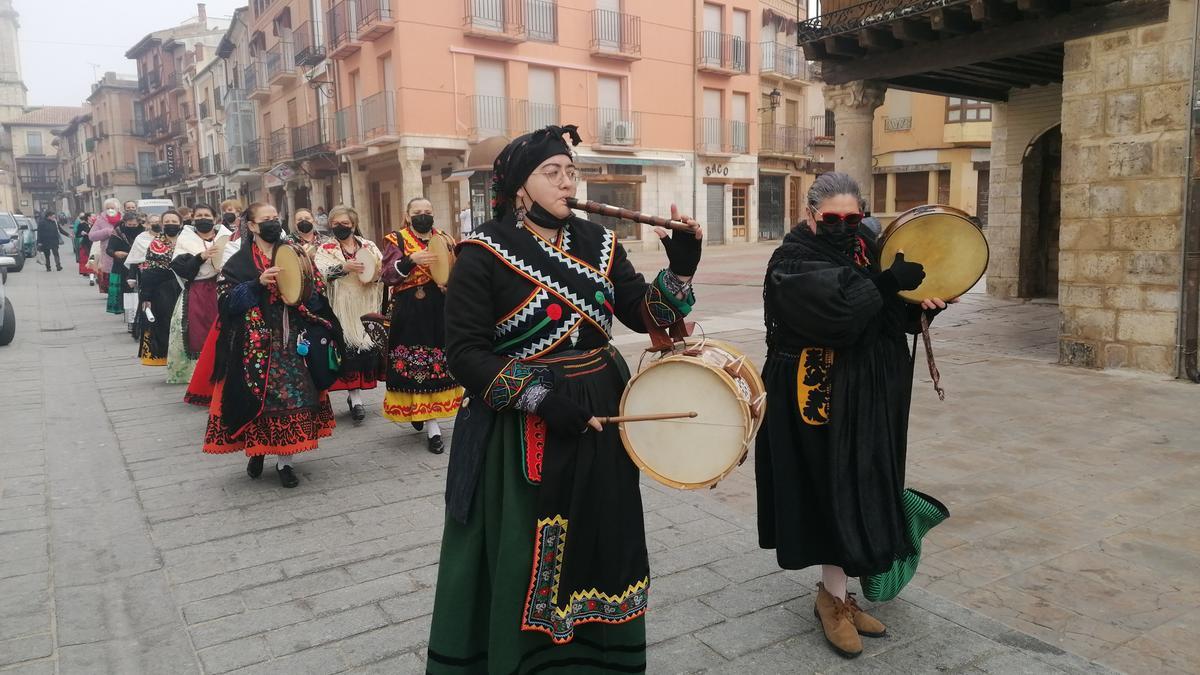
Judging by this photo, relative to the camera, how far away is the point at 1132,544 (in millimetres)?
3928

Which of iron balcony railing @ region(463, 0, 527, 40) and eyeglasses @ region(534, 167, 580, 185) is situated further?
iron balcony railing @ region(463, 0, 527, 40)

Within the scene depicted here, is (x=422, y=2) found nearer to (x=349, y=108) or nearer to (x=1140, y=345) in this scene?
(x=349, y=108)

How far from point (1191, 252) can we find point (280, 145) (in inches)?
1303

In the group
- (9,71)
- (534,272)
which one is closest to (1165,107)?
(534,272)

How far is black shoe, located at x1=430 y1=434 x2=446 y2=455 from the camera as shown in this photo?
5.95 meters

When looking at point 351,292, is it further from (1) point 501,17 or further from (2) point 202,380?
(1) point 501,17

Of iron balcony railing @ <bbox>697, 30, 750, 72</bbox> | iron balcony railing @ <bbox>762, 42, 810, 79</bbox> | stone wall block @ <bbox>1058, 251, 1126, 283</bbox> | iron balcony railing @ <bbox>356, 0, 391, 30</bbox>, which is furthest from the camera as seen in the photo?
iron balcony railing @ <bbox>762, 42, 810, 79</bbox>

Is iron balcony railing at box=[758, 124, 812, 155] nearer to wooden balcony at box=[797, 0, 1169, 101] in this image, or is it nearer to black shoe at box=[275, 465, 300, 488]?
wooden balcony at box=[797, 0, 1169, 101]

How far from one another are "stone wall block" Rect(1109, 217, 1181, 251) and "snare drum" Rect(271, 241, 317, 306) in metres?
6.74

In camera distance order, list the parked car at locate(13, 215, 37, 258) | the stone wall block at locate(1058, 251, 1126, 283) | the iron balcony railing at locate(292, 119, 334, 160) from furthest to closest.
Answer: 1. the parked car at locate(13, 215, 37, 258)
2. the iron balcony railing at locate(292, 119, 334, 160)
3. the stone wall block at locate(1058, 251, 1126, 283)

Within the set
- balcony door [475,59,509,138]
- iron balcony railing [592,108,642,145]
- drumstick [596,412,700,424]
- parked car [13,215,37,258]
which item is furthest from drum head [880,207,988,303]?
parked car [13,215,37,258]

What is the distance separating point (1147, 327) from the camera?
291 inches

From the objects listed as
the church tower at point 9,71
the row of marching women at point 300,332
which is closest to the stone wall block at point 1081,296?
the row of marching women at point 300,332

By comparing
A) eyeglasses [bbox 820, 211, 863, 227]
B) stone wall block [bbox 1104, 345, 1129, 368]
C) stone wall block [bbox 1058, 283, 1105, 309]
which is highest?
eyeglasses [bbox 820, 211, 863, 227]
